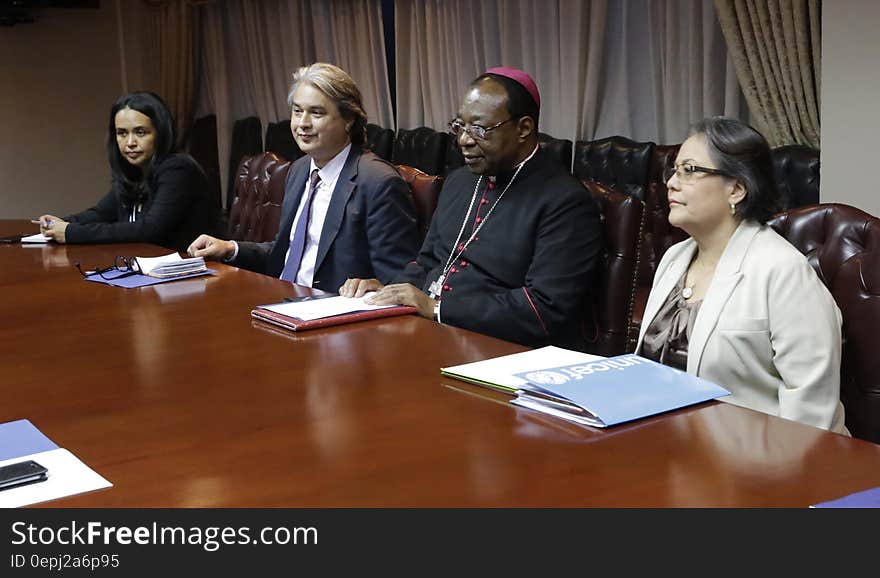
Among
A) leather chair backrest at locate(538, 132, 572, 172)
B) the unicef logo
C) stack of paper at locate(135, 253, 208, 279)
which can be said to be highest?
leather chair backrest at locate(538, 132, 572, 172)

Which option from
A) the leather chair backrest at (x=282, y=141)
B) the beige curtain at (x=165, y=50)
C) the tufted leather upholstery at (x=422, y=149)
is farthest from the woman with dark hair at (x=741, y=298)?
the beige curtain at (x=165, y=50)

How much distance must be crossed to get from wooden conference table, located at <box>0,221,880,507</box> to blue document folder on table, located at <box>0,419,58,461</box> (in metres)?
0.02

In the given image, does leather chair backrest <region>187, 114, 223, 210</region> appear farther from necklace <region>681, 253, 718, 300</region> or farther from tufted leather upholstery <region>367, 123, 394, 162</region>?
necklace <region>681, 253, 718, 300</region>

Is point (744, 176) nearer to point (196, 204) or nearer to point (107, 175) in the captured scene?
point (196, 204)

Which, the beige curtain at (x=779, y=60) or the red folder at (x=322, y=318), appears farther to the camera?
the beige curtain at (x=779, y=60)

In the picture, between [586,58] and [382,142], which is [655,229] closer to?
[586,58]

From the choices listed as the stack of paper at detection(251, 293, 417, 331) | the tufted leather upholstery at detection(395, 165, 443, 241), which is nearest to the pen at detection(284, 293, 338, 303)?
the stack of paper at detection(251, 293, 417, 331)

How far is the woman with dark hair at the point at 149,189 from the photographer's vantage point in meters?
4.34

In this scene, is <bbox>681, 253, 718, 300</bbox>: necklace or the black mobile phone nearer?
the black mobile phone

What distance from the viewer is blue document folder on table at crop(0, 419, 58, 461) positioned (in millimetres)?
1696

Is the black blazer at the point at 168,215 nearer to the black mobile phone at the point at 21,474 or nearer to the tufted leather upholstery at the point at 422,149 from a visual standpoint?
the tufted leather upholstery at the point at 422,149

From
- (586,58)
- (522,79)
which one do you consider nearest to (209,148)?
(586,58)

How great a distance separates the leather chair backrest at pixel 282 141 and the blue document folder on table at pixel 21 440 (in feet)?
18.3

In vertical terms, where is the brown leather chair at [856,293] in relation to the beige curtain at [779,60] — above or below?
below
